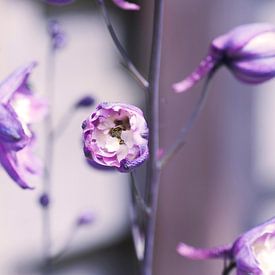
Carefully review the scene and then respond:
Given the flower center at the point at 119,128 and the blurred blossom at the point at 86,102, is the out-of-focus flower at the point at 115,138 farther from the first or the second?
the blurred blossom at the point at 86,102

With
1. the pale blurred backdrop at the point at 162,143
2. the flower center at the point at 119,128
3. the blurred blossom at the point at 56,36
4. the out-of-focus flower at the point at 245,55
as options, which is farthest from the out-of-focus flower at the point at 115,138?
the pale blurred backdrop at the point at 162,143

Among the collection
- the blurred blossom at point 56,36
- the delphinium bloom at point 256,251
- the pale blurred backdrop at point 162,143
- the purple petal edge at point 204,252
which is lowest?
the pale blurred backdrop at point 162,143

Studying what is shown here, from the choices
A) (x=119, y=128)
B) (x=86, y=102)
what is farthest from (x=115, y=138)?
(x=86, y=102)

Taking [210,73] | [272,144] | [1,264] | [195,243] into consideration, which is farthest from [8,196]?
[210,73]

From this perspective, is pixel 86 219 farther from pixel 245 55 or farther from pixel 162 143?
pixel 162 143

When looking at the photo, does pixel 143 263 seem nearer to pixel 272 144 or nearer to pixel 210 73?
pixel 210 73
